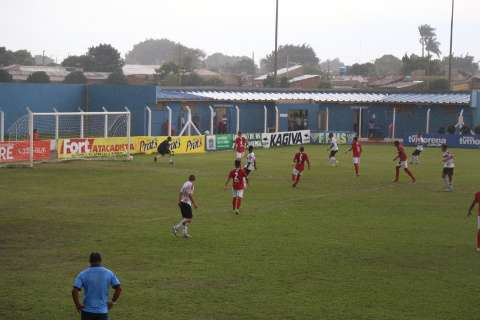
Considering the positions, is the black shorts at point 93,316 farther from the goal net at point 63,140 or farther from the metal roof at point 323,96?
the metal roof at point 323,96

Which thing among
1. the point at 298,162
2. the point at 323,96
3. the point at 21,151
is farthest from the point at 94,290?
the point at 323,96

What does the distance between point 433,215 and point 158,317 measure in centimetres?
1480

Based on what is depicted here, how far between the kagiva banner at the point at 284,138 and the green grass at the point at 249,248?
71.3ft

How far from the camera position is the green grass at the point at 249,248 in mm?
15086

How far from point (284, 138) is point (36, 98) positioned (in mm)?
17928

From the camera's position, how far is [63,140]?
1654 inches

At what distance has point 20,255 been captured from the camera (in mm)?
19094

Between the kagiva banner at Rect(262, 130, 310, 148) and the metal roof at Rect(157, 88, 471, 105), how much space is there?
6.05 m

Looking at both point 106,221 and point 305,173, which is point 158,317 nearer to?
point 106,221

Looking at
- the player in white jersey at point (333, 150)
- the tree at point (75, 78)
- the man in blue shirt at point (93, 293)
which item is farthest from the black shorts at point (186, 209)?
the tree at point (75, 78)

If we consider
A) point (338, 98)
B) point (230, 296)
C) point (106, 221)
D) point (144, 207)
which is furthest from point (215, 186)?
point (338, 98)

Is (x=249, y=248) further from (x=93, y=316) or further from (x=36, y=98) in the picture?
(x=36, y=98)

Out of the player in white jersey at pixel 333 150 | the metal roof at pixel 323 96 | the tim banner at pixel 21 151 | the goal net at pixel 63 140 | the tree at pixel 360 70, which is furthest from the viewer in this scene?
the tree at pixel 360 70

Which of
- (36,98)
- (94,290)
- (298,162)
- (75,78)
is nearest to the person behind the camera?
(94,290)
